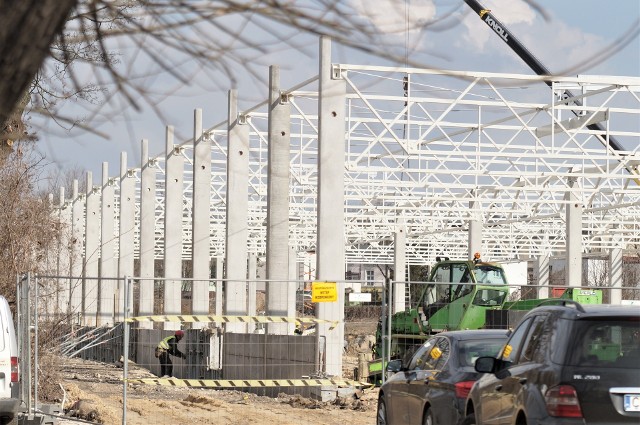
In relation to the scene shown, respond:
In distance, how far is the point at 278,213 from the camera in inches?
1264

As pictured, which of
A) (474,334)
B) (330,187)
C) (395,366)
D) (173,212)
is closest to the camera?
(474,334)

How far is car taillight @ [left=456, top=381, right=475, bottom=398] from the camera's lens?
478 inches

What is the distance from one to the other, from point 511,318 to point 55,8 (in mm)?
24853

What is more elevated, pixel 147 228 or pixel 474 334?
pixel 147 228

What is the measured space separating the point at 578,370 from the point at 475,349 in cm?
431

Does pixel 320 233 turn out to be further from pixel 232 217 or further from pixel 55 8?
pixel 55 8

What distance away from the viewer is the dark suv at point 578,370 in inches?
335

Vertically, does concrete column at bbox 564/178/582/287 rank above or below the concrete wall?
above

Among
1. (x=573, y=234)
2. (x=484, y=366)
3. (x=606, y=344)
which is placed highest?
(x=573, y=234)

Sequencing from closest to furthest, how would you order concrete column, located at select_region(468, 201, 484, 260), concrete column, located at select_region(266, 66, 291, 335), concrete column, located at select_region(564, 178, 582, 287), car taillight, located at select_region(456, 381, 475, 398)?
1. car taillight, located at select_region(456, 381, 475, 398)
2. concrete column, located at select_region(266, 66, 291, 335)
3. concrete column, located at select_region(564, 178, 582, 287)
4. concrete column, located at select_region(468, 201, 484, 260)

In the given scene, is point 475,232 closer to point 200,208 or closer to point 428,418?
point 200,208

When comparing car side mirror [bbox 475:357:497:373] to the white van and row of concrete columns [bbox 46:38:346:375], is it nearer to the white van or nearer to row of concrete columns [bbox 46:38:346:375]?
row of concrete columns [bbox 46:38:346:375]

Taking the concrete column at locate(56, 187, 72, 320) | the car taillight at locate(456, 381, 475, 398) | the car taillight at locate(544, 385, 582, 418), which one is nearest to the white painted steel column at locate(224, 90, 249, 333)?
the concrete column at locate(56, 187, 72, 320)

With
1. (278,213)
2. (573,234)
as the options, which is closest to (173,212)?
(278,213)
